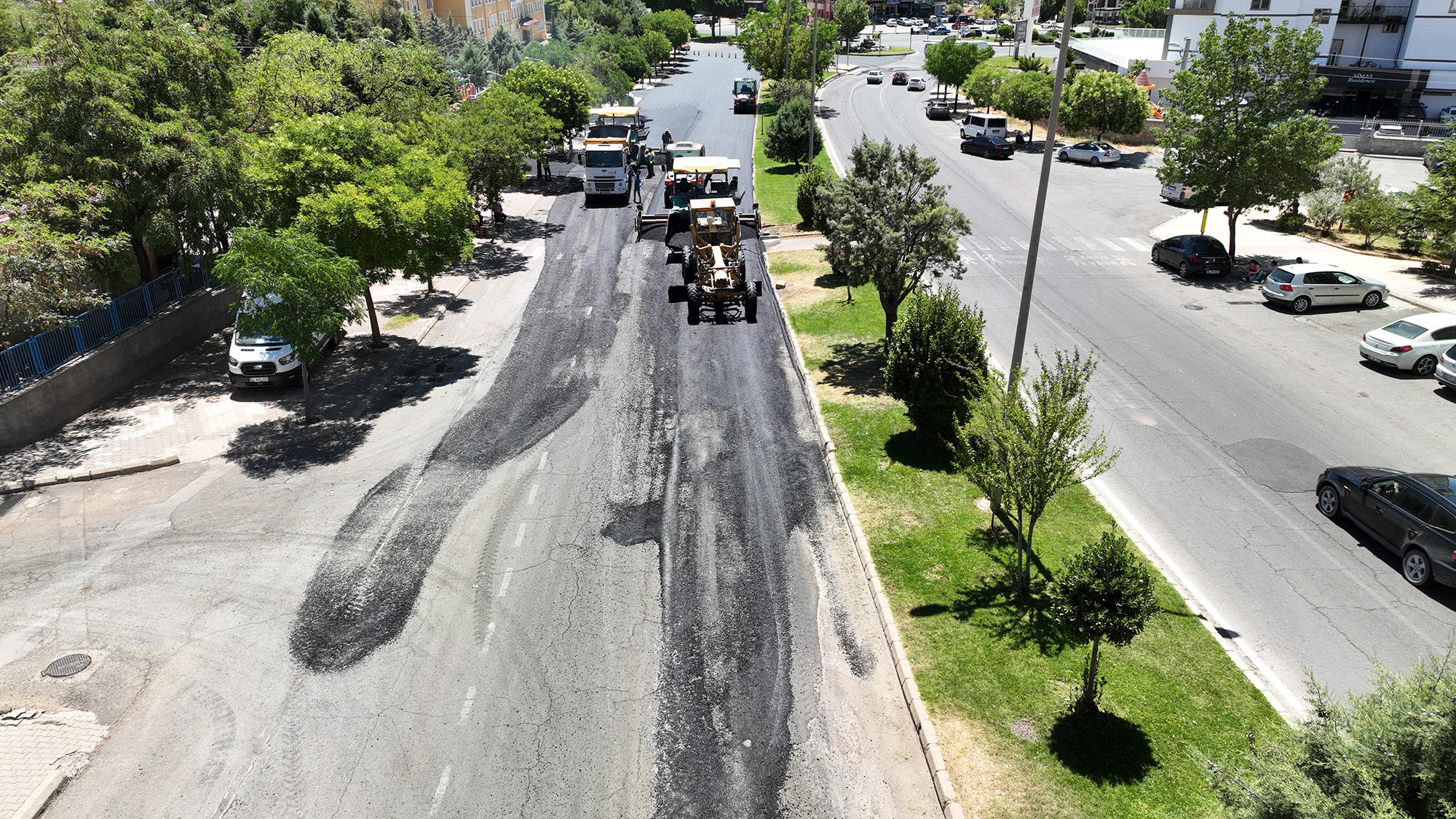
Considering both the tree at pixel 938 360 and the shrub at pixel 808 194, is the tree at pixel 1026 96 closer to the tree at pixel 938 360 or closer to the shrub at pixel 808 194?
the shrub at pixel 808 194

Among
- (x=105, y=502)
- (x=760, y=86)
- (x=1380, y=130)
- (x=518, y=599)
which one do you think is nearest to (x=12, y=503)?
(x=105, y=502)

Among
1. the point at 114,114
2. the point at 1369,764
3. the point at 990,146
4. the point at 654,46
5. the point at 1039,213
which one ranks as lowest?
the point at 1369,764

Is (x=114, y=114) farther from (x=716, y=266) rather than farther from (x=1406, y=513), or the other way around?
(x=1406, y=513)

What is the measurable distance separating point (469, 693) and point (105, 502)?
1160cm

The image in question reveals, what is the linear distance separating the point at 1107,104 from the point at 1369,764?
5443 centimetres

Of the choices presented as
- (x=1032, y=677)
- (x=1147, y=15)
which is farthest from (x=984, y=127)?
(x=1147, y=15)

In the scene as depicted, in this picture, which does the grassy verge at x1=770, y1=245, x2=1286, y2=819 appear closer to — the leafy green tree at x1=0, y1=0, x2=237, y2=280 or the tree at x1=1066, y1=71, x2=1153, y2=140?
the leafy green tree at x1=0, y1=0, x2=237, y2=280

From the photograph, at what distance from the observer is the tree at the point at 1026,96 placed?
55.2 meters

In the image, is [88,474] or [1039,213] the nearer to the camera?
[1039,213]

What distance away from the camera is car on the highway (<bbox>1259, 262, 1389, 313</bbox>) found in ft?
93.8

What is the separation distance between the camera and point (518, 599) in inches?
601

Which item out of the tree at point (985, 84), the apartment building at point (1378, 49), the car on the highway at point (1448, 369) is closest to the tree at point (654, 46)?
the tree at point (985, 84)

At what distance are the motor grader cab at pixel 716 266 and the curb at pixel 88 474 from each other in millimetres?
13999

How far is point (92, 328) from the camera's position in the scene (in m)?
22.8
